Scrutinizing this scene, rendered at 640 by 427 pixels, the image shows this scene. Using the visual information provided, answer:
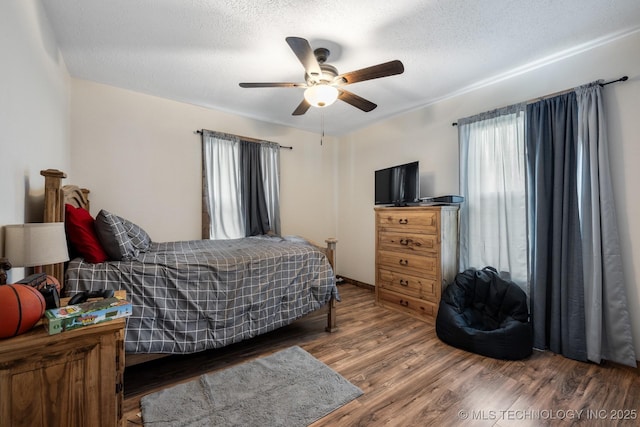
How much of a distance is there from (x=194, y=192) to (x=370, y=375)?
9.18 feet

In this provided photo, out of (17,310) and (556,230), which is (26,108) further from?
(556,230)

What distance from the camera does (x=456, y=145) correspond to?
9.90 feet

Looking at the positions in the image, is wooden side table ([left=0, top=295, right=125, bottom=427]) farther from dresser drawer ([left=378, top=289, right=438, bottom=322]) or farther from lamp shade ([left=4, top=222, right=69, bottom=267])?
dresser drawer ([left=378, top=289, right=438, bottom=322])

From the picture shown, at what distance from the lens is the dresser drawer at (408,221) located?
2759 mm

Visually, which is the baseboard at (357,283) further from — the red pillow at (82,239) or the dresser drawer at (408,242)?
the red pillow at (82,239)

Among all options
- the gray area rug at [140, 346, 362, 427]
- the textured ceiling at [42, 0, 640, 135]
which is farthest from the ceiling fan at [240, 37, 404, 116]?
the gray area rug at [140, 346, 362, 427]

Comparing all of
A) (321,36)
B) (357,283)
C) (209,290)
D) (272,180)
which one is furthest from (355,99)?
(357,283)

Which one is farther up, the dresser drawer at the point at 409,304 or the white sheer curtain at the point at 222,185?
the white sheer curtain at the point at 222,185

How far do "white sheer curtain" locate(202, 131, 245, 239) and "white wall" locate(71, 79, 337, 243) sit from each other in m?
0.13

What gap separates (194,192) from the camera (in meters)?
3.32

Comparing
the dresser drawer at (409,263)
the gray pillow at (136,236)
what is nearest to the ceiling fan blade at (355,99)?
the dresser drawer at (409,263)

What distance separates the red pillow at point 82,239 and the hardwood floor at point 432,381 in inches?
35.5

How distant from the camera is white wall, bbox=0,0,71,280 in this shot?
1.28 meters

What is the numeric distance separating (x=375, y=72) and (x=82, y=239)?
2.34 metres
